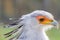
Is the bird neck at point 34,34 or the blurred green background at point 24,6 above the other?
the blurred green background at point 24,6

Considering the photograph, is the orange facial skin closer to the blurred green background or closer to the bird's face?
the bird's face

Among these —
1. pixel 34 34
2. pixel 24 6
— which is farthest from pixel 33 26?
pixel 24 6

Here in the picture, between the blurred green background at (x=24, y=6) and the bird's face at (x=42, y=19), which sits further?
the blurred green background at (x=24, y=6)

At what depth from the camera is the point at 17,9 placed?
9148 mm

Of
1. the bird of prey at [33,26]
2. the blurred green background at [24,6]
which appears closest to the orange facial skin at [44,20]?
the bird of prey at [33,26]

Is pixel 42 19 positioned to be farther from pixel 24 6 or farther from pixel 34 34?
pixel 24 6

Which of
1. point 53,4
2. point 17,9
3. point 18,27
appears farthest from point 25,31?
point 53,4

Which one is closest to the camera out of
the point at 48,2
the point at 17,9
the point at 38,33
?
the point at 38,33

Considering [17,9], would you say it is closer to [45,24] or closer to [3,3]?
[3,3]

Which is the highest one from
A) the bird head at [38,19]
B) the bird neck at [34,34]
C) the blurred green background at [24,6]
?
the blurred green background at [24,6]

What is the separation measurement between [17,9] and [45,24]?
6.68 m

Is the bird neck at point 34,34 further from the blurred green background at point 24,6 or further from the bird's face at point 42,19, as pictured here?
the blurred green background at point 24,6

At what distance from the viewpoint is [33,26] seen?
7.96 feet

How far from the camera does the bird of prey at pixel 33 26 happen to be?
239 cm
